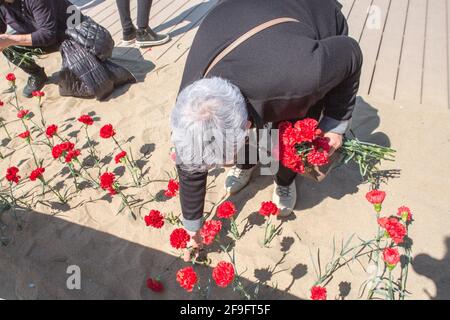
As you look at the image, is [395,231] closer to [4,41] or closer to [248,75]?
[248,75]

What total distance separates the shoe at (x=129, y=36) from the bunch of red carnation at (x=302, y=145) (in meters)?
2.77

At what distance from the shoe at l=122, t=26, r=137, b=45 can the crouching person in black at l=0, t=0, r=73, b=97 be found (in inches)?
32.5

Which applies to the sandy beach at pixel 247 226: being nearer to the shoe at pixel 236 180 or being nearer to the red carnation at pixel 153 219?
the shoe at pixel 236 180

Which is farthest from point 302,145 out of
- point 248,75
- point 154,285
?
point 154,285

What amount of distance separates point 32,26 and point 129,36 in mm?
1105

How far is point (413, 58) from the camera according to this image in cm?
326

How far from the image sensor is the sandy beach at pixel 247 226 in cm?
192

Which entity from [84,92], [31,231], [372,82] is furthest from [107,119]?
[372,82]

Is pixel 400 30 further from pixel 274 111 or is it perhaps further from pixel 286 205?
pixel 274 111

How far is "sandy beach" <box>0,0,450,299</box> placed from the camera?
1924 mm

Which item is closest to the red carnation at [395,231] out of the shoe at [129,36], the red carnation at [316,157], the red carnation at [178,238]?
the red carnation at [316,157]

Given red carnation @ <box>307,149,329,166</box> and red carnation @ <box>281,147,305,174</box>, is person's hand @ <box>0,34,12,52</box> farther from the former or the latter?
red carnation @ <box>307,149,329,166</box>

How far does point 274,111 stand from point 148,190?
1.22 meters

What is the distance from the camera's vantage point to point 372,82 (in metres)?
3.05
